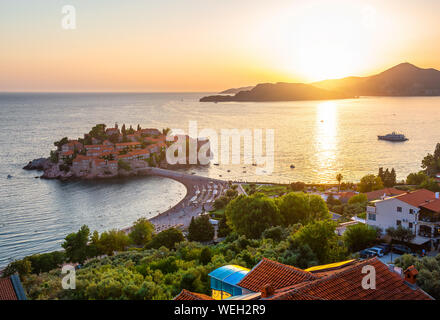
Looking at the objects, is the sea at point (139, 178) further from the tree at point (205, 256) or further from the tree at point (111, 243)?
the tree at point (205, 256)

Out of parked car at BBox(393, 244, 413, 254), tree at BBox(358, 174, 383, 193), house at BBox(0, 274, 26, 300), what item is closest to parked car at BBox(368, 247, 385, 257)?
parked car at BBox(393, 244, 413, 254)

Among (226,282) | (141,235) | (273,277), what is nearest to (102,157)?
(141,235)

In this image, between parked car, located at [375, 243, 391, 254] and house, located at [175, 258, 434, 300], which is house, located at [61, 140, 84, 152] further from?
house, located at [175, 258, 434, 300]

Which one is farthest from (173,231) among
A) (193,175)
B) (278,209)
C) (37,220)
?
(193,175)

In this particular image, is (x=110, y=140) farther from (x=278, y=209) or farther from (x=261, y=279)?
(x=261, y=279)

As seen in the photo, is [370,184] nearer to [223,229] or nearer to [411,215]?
[223,229]

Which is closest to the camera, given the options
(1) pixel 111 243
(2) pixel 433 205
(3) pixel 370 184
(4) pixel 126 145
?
(2) pixel 433 205

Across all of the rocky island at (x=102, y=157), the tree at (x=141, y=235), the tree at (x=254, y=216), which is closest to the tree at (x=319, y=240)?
the tree at (x=254, y=216)
